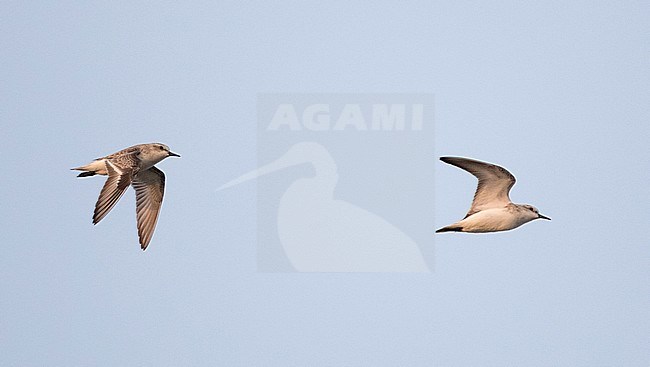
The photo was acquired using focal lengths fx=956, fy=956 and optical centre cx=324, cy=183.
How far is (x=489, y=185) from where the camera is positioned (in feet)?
55.7

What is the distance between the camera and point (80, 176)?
701 inches

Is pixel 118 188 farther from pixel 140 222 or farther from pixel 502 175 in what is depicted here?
pixel 502 175

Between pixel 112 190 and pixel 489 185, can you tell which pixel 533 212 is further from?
pixel 112 190

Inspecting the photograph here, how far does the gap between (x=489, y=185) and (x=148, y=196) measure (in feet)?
22.8

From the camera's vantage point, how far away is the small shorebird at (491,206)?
16609 millimetres

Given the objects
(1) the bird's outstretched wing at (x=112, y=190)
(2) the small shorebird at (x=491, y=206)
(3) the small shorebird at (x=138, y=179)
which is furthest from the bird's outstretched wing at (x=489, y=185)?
(1) the bird's outstretched wing at (x=112, y=190)

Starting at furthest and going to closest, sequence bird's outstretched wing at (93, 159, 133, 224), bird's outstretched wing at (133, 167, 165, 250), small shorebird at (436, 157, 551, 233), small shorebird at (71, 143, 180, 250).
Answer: bird's outstretched wing at (133, 167, 165, 250)
small shorebird at (436, 157, 551, 233)
small shorebird at (71, 143, 180, 250)
bird's outstretched wing at (93, 159, 133, 224)

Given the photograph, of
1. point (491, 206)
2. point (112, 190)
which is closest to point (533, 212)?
point (491, 206)

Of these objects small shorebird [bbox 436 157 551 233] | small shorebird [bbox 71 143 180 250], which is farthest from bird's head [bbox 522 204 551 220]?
small shorebird [bbox 71 143 180 250]

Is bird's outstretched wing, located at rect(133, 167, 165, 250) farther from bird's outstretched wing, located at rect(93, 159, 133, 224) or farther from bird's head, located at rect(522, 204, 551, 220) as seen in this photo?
bird's head, located at rect(522, 204, 551, 220)

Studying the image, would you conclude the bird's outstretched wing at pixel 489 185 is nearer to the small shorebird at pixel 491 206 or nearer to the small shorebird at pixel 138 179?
the small shorebird at pixel 491 206

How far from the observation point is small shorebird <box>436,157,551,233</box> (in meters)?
16.6

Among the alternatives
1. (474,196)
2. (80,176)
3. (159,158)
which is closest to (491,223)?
(474,196)

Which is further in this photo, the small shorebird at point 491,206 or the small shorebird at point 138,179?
the small shorebird at point 491,206
